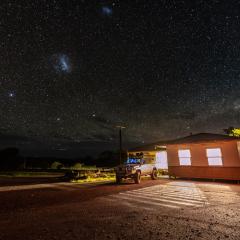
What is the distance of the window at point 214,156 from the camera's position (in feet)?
63.1

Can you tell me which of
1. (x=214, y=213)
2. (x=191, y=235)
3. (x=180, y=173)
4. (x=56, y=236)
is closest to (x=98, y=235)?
(x=56, y=236)

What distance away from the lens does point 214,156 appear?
19.6 metres

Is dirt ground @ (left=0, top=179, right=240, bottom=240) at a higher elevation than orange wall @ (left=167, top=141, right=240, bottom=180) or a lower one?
lower

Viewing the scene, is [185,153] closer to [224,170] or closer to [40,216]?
[224,170]

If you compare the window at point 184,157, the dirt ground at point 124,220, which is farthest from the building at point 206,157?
the dirt ground at point 124,220

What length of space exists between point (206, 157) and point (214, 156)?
2.45 ft

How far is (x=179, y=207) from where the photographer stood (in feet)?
28.7

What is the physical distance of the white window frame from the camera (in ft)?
63.0

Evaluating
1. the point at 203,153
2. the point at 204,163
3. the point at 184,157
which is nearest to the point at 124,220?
the point at 204,163

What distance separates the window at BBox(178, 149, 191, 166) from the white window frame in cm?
198

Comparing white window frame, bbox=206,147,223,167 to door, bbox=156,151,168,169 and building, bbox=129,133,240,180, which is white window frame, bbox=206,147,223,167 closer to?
building, bbox=129,133,240,180

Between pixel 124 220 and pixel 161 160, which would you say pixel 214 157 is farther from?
pixel 124 220


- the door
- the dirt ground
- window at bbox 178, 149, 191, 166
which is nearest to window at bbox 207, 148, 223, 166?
window at bbox 178, 149, 191, 166

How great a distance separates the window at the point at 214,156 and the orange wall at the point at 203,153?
0.93ft
